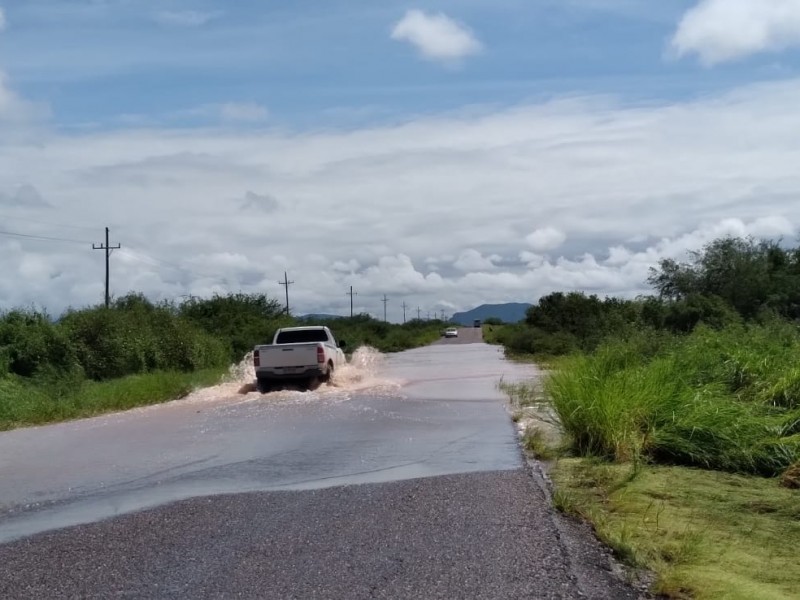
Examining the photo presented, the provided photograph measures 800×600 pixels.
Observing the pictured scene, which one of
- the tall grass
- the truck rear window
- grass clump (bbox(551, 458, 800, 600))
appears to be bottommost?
grass clump (bbox(551, 458, 800, 600))

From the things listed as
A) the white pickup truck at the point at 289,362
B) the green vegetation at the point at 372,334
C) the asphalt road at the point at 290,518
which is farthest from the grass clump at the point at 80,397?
the green vegetation at the point at 372,334

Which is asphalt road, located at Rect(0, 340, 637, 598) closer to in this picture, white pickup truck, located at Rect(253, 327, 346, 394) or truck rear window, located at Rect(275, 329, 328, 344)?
white pickup truck, located at Rect(253, 327, 346, 394)

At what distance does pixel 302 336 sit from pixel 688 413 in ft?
63.5

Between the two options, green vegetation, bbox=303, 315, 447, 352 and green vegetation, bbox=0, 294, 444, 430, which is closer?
green vegetation, bbox=0, 294, 444, 430

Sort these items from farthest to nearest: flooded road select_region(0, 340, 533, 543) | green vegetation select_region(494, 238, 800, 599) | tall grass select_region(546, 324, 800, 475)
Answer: tall grass select_region(546, 324, 800, 475), flooded road select_region(0, 340, 533, 543), green vegetation select_region(494, 238, 800, 599)

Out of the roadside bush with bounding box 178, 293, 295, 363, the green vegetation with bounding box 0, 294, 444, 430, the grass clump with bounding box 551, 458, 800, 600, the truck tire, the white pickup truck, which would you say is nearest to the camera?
the grass clump with bounding box 551, 458, 800, 600

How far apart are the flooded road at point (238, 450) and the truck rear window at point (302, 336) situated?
4.68m

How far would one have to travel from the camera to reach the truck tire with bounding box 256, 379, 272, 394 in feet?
90.8

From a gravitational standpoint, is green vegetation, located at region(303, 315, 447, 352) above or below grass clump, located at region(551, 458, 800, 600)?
above

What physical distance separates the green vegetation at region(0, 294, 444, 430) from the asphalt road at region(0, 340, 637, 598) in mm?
5157

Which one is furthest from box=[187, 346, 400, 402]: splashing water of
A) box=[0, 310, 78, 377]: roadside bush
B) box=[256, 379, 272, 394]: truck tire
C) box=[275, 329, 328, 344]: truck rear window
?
box=[0, 310, 78, 377]: roadside bush

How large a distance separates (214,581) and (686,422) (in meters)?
7.18

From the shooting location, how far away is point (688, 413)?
1264cm

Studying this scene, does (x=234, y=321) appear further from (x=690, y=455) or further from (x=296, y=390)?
(x=690, y=455)
